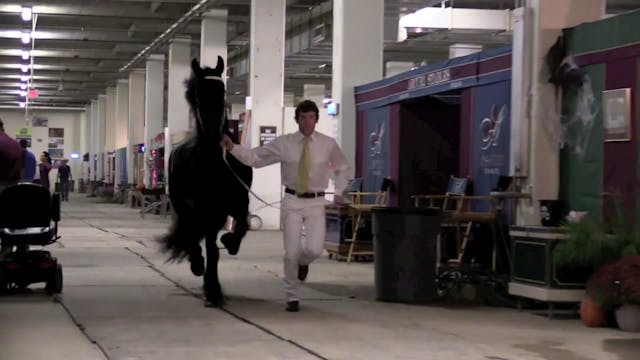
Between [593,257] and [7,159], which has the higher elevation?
[7,159]

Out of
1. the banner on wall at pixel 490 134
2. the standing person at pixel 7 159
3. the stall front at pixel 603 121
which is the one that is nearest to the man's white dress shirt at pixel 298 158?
the stall front at pixel 603 121

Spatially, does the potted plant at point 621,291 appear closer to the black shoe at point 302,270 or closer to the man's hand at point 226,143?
the black shoe at point 302,270

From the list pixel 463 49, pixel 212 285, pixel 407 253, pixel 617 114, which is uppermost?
pixel 463 49

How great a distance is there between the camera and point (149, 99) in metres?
38.8

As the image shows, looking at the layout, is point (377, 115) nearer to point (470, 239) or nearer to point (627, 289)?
point (470, 239)

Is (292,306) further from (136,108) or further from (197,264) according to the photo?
(136,108)

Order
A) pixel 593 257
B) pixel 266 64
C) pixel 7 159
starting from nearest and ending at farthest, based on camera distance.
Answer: pixel 7 159 < pixel 593 257 < pixel 266 64

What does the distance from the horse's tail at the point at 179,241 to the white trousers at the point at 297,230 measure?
1.08m

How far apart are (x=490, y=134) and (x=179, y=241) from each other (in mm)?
4327

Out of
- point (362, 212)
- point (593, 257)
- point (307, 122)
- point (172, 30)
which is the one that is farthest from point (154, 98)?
point (593, 257)

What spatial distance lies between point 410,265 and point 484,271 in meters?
0.97

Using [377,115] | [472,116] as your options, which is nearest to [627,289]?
[472,116]

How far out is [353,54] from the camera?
17.4m

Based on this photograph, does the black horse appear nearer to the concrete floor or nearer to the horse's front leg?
the horse's front leg
